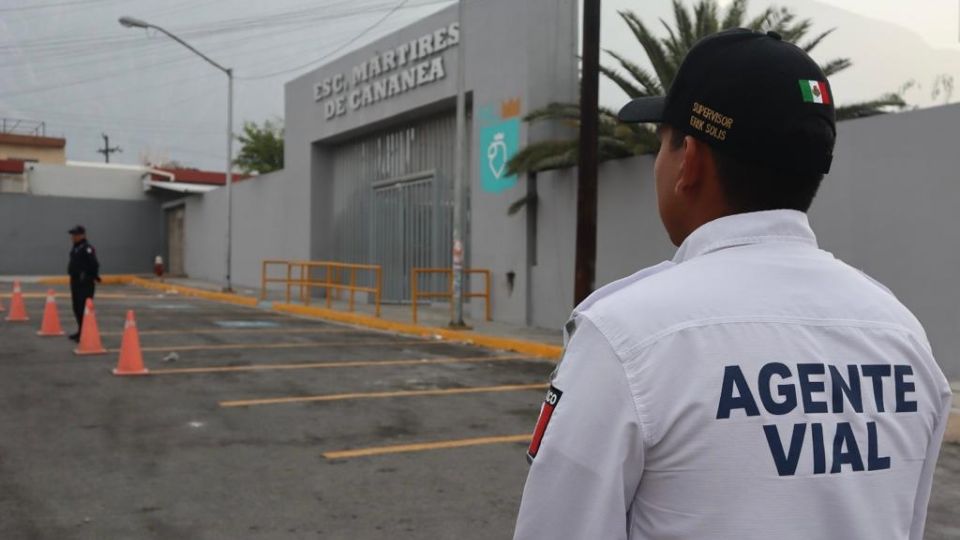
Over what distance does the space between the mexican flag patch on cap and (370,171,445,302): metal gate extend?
1865cm

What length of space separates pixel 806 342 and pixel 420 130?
66.1ft

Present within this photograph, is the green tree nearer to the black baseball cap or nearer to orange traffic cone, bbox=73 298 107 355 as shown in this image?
orange traffic cone, bbox=73 298 107 355

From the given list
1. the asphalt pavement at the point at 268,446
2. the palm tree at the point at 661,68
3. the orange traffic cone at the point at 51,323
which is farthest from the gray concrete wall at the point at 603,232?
the orange traffic cone at the point at 51,323

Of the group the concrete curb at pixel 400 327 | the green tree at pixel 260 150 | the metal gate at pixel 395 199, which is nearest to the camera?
the concrete curb at pixel 400 327

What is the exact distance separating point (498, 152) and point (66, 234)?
89.7 ft

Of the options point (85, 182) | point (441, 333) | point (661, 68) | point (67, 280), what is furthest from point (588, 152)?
point (85, 182)

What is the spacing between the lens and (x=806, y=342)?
4.04 feet

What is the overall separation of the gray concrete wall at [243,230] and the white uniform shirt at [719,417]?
995 inches

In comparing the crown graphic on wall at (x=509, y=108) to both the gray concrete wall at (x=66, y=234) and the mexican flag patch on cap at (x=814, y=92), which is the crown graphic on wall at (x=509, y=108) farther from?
the gray concrete wall at (x=66, y=234)

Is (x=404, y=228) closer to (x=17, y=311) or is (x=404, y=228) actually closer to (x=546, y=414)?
(x=17, y=311)

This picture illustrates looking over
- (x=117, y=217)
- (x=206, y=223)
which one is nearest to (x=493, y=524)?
(x=206, y=223)

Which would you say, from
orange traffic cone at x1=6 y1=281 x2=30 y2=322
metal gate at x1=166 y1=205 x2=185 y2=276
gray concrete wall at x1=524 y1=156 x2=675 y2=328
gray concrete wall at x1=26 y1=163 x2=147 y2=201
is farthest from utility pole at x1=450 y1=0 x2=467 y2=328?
gray concrete wall at x1=26 y1=163 x2=147 y2=201

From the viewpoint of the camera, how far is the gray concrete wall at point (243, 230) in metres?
27.2

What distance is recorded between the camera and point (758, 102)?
50.3 inches
